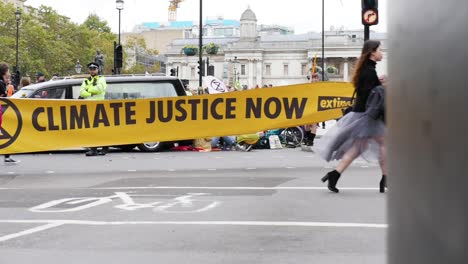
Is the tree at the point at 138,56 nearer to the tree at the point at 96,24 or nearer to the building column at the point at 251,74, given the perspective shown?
the tree at the point at 96,24

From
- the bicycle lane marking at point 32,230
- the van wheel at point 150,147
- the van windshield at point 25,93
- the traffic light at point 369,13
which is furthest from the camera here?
the van wheel at point 150,147

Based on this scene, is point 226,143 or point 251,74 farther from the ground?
point 251,74

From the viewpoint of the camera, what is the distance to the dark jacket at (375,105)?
986 cm

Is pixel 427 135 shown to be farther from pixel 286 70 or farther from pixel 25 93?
pixel 286 70

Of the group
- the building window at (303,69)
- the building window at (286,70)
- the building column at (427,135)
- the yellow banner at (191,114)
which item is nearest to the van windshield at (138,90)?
the yellow banner at (191,114)

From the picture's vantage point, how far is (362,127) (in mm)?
9938

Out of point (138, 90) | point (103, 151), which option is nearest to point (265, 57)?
point (138, 90)

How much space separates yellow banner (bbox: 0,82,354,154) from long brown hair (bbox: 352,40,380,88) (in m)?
5.37

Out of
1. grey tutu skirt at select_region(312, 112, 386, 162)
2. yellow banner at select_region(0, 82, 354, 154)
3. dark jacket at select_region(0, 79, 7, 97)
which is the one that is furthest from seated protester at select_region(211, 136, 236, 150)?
grey tutu skirt at select_region(312, 112, 386, 162)

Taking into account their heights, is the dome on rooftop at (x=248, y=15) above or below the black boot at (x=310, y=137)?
above

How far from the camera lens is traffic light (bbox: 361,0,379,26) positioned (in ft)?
51.3

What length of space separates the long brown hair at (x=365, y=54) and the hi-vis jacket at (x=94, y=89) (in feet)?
29.1

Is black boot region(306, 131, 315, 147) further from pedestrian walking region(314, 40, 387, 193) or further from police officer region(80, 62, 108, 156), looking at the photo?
pedestrian walking region(314, 40, 387, 193)

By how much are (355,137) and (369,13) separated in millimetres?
6155
